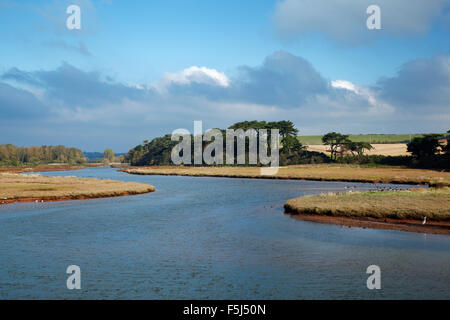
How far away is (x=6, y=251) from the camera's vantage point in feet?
71.7

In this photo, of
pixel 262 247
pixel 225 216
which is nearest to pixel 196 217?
pixel 225 216

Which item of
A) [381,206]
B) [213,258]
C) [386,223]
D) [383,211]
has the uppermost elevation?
[381,206]

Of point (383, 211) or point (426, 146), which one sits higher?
point (426, 146)

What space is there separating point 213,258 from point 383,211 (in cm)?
1665

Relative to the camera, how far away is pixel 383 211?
30234mm

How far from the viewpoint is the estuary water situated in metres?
15.5

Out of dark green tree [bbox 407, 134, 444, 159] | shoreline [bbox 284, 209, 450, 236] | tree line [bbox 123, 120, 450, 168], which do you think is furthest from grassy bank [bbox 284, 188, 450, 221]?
dark green tree [bbox 407, 134, 444, 159]

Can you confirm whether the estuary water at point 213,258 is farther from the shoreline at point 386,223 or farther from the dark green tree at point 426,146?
the dark green tree at point 426,146

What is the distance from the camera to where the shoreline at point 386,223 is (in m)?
25.9

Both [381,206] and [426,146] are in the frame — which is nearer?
[381,206]

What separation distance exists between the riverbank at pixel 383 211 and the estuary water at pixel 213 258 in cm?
203
